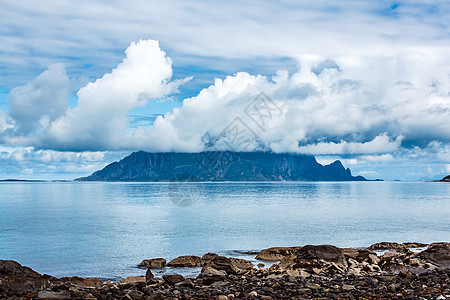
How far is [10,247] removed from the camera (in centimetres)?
4994

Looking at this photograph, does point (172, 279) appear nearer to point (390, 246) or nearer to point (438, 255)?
point (438, 255)

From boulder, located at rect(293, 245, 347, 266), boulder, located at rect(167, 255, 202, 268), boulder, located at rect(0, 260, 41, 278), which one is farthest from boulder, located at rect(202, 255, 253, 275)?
boulder, located at rect(0, 260, 41, 278)

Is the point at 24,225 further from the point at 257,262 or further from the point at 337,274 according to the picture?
the point at 337,274

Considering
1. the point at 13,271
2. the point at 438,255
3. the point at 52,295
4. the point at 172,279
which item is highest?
the point at 52,295

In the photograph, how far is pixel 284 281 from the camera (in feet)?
85.0

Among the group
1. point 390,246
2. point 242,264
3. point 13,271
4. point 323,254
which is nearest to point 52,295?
point 13,271

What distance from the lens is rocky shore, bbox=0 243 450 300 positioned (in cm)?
2161

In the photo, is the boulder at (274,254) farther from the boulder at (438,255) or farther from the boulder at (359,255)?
the boulder at (438,255)

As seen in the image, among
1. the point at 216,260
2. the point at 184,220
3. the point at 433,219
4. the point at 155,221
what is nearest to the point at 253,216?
the point at 184,220

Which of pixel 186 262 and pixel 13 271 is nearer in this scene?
pixel 13 271

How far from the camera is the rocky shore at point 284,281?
2161 centimetres

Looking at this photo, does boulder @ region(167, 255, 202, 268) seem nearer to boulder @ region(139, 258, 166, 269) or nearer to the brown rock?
boulder @ region(139, 258, 166, 269)

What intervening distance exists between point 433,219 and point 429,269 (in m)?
60.5

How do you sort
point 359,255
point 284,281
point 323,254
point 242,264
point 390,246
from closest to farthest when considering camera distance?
1. point 284,281
2. point 323,254
3. point 242,264
4. point 359,255
5. point 390,246
